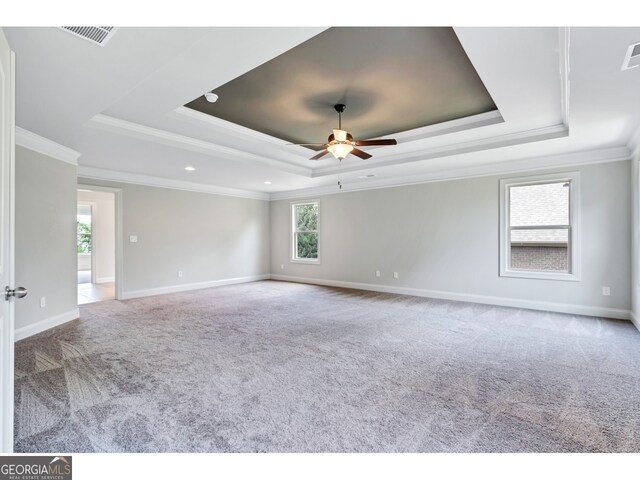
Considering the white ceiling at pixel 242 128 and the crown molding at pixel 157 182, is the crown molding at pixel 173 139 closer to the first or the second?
the white ceiling at pixel 242 128

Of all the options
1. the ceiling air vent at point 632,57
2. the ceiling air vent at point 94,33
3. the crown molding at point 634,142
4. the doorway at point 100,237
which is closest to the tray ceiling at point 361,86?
the ceiling air vent at point 632,57

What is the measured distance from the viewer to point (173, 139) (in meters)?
4.09

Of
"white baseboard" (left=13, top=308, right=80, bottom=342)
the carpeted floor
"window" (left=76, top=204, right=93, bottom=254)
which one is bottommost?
the carpeted floor

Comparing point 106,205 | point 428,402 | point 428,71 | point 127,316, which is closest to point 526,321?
point 428,402

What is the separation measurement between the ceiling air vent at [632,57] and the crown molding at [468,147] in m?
1.89

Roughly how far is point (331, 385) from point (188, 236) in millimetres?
5433

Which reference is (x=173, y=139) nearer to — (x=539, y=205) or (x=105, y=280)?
(x=539, y=205)

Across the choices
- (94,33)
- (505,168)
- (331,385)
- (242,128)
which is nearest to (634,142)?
(505,168)

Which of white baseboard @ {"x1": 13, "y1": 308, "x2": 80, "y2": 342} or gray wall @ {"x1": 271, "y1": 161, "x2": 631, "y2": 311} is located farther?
gray wall @ {"x1": 271, "y1": 161, "x2": 631, "y2": 311}

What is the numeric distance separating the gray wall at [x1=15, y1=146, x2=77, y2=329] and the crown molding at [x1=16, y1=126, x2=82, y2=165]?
63 mm

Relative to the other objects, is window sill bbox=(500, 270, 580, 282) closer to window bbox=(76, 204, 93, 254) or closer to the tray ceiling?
the tray ceiling

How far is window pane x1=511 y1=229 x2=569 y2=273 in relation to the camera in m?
4.79

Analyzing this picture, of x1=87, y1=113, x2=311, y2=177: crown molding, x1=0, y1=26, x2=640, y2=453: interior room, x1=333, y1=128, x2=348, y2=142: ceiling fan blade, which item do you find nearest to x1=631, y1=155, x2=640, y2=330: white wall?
x1=0, y1=26, x2=640, y2=453: interior room
